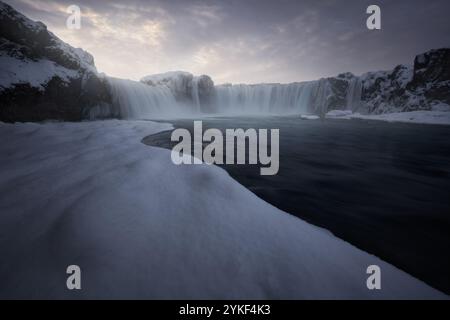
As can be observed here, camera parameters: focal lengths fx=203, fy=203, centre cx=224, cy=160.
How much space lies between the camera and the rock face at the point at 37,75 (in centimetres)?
798

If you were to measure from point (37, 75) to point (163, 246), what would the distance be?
11.8 m

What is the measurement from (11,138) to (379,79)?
40044mm

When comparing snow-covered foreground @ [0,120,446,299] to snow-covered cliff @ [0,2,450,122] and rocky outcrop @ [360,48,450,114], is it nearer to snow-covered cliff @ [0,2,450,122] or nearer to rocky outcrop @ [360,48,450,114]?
snow-covered cliff @ [0,2,450,122]

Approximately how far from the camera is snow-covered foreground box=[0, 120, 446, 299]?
3.50ft

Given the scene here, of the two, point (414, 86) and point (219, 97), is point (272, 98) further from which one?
point (414, 86)

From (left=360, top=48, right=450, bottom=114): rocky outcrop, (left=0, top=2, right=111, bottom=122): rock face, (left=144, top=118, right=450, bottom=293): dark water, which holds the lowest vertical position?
(left=144, top=118, right=450, bottom=293): dark water

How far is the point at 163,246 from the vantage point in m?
1.33

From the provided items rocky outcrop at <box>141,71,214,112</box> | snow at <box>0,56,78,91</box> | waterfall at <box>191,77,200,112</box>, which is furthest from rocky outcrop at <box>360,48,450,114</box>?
snow at <box>0,56,78,91</box>

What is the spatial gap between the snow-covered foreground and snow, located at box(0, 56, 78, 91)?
8.75 m

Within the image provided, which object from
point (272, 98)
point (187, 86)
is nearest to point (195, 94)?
point (187, 86)

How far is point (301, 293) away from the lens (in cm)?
109
